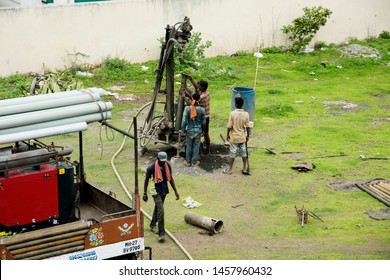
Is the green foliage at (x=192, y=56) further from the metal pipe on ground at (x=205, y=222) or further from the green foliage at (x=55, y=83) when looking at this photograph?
the metal pipe on ground at (x=205, y=222)

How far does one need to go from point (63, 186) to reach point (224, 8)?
14826 mm

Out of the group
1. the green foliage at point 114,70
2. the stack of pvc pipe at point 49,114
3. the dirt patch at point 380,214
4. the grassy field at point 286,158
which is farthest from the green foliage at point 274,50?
the stack of pvc pipe at point 49,114

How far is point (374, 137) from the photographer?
54.9 ft

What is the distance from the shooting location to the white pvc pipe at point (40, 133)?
340 inches

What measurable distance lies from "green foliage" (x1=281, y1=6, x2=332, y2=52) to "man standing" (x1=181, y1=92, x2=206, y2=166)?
1045 centimetres

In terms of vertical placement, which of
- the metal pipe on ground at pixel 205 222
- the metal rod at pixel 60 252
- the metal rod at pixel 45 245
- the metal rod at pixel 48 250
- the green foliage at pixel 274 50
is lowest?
the metal pipe on ground at pixel 205 222

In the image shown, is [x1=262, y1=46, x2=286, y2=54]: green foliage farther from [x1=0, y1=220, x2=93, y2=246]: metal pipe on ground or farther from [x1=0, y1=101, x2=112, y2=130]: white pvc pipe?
[x1=0, y1=220, x2=93, y2=246]: metal pipe on ground

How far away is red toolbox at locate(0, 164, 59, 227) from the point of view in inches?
345

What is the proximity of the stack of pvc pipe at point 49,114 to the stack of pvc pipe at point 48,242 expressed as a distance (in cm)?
113

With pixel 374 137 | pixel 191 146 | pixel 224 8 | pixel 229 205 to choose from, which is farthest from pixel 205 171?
pixel 224 8

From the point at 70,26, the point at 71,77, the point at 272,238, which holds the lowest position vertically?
the point at 272,238

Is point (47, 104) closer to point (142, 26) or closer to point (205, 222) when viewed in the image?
point (205, 222)

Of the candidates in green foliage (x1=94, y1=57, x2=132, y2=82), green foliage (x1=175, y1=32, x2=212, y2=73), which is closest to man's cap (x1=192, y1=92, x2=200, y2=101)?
green foliage (x1=175, y1=32, x2=212, y2=73)

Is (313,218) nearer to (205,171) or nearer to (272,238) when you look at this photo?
(272,238)
